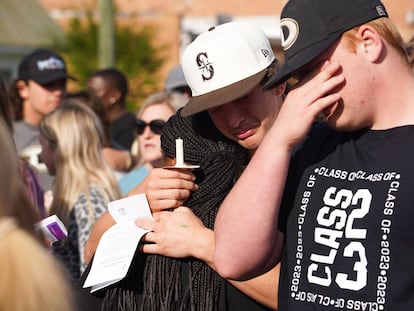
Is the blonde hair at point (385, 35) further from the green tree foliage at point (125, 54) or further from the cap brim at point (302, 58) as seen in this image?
the green tree foliage at point (125, 54)

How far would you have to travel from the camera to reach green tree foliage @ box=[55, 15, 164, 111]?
23766mm

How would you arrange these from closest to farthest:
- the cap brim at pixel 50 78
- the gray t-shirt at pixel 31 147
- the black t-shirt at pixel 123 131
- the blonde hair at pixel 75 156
Result: the blonde hair at pixel 75 156 < the gray t-shirt at pixel 31 147 < the cap brim at pixel 50 78 < the black t-shirt at pixel 123 131

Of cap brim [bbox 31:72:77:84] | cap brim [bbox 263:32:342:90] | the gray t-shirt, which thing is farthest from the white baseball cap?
cap brim [bbox 31:72:77:84]

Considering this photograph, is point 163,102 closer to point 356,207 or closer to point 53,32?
point 356,207

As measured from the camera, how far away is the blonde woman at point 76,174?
484 cm

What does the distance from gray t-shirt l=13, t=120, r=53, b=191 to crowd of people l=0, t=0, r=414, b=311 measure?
289 cm

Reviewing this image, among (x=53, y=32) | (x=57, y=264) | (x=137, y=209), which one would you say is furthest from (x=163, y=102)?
(x=53, y=32)

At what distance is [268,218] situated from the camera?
8.51 feet

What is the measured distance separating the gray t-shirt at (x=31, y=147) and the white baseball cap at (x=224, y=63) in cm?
328

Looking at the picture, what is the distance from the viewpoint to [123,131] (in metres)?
8.71

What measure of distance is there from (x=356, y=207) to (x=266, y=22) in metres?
21.0

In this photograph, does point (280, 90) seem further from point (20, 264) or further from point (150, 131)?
point (150, 131)

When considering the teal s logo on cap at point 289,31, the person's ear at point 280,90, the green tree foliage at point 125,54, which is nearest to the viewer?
the teal s logo on cap at point 289,31

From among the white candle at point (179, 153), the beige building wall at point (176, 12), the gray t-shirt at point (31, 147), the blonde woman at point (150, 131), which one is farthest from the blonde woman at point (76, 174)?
the beige building wall at point (176, 12)
